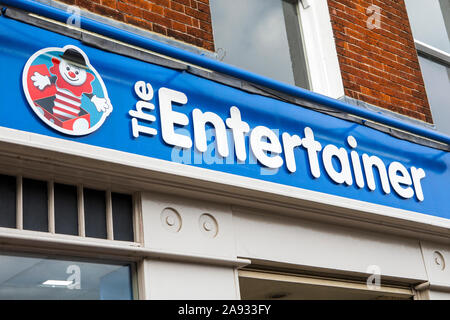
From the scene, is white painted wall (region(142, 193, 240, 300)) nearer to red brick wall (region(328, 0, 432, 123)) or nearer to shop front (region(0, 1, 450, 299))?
shop front (region(0, 1, 450, 299))

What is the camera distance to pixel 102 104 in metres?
4.26

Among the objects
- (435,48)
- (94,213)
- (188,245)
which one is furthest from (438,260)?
(94,213)

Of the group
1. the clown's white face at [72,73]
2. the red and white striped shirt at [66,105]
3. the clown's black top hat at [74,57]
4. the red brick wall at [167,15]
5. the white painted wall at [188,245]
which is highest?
the red brick wall at [167,15]

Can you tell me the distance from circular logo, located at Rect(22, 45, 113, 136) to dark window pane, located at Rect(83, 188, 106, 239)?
0.41 meters

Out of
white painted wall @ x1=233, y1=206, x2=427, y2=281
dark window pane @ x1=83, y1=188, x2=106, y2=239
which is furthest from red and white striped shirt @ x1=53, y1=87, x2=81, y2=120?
white painted wall @ x1=233, y1=206, x2=427, y2=281

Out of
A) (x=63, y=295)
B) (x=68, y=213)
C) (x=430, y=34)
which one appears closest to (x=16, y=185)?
(x=68, y=213)

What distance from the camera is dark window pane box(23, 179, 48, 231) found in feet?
13.0

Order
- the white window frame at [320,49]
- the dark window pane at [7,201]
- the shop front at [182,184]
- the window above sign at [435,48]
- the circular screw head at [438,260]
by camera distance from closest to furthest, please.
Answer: the dark window pane at [7,201] → the shop front at [182,184] → the circular screw head at [438,260] → the white window frame at [320,49] → the window above sign at [435,48]

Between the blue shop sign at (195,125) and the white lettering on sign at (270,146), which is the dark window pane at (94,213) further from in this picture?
the white lettering on sign at (270,146)

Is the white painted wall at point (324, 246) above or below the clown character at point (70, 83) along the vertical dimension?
below

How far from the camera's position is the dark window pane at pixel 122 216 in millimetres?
4309

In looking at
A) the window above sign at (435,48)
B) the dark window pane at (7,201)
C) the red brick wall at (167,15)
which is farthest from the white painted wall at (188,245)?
the window above sign at (435,48)

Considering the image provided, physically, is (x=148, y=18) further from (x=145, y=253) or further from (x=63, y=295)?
(x=63, y=295)

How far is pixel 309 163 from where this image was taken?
17.3 feet
